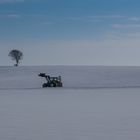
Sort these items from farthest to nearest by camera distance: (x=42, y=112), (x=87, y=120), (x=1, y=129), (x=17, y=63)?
(x=17, y=63) → (x=42, y=112) → (x=87, y=120) → (x=1, y=129)

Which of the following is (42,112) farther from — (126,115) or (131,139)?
(131,139)

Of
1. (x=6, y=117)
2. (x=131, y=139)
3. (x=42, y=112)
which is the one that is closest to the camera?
(x=131, y=139)

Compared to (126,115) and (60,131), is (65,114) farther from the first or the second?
(60,131)

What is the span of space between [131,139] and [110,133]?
A: 0.80m

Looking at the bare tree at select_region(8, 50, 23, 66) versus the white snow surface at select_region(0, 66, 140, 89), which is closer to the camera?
the white snow surface at select_region(0, 66, 140, 89)

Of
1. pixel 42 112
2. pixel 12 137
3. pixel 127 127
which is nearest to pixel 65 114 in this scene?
pixel 42 112

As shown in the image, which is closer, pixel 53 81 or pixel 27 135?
pixel 27 135

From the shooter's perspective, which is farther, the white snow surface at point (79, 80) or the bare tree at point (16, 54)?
the bare tree at point (16, 54)

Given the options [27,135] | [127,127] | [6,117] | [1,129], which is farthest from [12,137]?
[6,117]

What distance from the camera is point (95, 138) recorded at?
7695mm

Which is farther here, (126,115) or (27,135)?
(126,115)

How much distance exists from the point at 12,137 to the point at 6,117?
3.44 meters

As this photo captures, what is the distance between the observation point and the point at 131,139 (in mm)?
7488

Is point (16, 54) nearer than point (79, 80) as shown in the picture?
No
